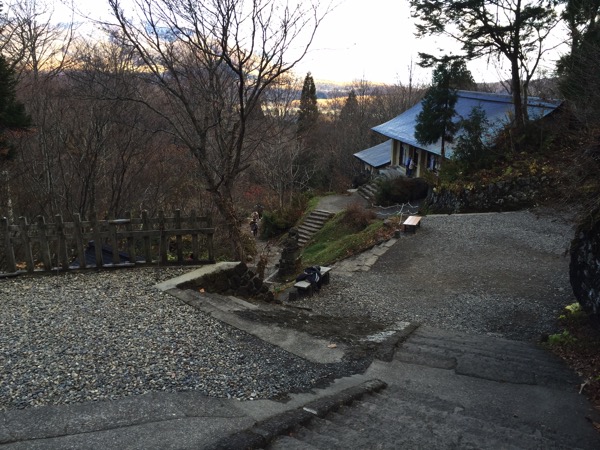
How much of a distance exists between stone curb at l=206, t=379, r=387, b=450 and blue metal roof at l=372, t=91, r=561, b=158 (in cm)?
1811

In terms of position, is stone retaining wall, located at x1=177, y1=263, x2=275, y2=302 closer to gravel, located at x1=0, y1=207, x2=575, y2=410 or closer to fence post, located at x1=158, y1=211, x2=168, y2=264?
gravel, located at x1=0, y1=207, x2=575, y2=410

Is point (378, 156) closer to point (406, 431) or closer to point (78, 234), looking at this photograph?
point (78, 234)

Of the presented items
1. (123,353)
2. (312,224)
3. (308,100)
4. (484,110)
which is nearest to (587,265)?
(123,353)

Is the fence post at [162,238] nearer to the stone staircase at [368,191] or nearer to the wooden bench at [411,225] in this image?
the wooden bench at [411,225]

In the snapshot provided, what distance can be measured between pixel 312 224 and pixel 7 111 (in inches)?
627

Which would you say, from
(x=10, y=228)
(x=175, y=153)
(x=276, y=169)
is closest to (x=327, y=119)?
(x=276, y=169)

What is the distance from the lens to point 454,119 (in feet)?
79.0

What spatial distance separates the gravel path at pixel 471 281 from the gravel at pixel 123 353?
143 inches

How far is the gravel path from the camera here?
28.8 ft

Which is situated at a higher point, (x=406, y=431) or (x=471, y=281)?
(x=406, y=431)

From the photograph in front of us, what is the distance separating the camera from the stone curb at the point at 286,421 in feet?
11.9

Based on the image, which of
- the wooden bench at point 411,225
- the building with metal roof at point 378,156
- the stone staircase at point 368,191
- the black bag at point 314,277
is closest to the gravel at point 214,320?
the black bag at point 314,277

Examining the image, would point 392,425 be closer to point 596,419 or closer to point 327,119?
point 596,419

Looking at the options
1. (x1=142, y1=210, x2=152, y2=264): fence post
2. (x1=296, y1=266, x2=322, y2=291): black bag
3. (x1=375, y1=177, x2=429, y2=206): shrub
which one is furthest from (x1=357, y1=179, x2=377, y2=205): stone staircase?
(x1=142, y1=210, x2=152, y2=264): fence post
